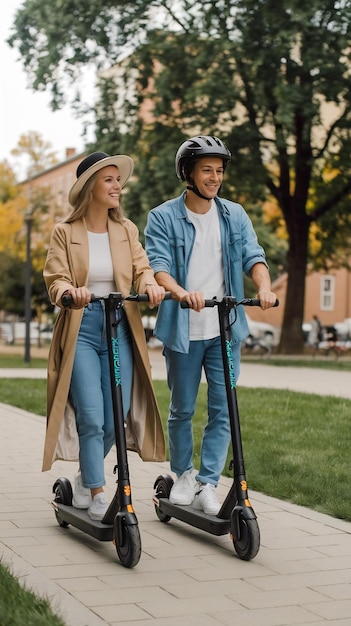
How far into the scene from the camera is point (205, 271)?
5.67 m

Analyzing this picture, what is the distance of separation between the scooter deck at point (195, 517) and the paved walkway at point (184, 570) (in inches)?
3.3

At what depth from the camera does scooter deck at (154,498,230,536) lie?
17.3 ft

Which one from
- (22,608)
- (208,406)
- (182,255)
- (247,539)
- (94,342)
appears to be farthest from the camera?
(208,406)

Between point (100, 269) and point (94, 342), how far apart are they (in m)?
0.37

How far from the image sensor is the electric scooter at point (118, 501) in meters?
4.86

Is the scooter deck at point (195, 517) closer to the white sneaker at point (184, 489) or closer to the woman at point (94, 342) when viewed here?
the white sneaker at point (184, 489)

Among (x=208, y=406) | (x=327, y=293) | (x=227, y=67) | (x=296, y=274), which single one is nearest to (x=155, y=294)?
(x=208, y=406)

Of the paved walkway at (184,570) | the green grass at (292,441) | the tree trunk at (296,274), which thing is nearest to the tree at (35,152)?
the tree trunk at (296,274)

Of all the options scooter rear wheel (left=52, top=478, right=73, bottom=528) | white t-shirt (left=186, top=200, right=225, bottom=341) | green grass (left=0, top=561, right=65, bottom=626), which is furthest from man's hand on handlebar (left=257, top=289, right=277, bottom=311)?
green grass (left=0, top=561, right=65, bottom=626)

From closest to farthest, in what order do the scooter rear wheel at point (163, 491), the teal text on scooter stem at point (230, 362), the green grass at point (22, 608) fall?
the green grass at point (22, 608) → the teal text on scooter stem at point (230, 362) → the scooter rear wheel at point (163, 491)

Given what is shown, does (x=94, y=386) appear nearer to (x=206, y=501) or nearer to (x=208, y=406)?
(x=208, y=406)

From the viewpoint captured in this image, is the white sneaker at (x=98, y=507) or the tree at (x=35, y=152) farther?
the tree at (x=35, y=152)

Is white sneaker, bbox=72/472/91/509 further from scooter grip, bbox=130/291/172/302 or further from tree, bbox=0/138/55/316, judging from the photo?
tree, bbox=0/138/55/316

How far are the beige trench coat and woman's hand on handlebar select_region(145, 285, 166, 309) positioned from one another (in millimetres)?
260
